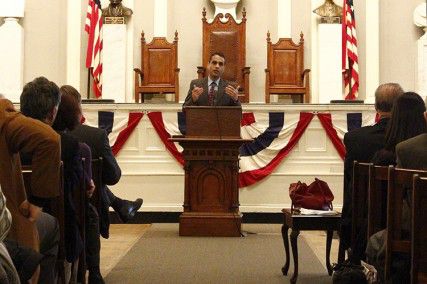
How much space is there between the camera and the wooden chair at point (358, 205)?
17.0 feet

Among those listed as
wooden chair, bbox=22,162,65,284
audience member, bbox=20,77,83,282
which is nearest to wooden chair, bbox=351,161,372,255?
audience member, bbox=20,77,83,282

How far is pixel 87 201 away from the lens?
536 centimetres

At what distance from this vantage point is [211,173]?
28.9ft

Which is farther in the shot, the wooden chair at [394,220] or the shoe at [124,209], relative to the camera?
the shoe at [124,209]

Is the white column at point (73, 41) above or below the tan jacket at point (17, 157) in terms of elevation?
above

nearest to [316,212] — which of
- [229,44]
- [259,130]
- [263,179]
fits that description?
[263,179]

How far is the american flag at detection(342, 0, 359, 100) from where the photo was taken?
1204 cm

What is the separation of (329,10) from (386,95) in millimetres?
7364

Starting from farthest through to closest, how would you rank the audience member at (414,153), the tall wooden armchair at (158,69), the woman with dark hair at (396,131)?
the tall wooden armchair at (158,69)
the woman with dark hair at (396,131)
the audience member at (414,153)

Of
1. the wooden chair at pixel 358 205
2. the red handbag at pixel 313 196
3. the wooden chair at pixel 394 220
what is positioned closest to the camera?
the wooden chair at pixel 394 220

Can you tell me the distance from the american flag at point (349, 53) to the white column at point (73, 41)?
414 centimetres

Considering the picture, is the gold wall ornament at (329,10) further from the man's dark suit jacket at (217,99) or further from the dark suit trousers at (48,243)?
the dark suit trousers at (48,243)

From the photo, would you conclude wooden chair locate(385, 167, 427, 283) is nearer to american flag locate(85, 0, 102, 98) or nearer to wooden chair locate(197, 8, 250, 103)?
wooden chair locate(197, 8, 250, 103)

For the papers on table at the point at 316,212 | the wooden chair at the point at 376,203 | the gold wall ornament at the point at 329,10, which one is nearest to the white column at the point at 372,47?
the gold wall ornament at the point at 329,10
